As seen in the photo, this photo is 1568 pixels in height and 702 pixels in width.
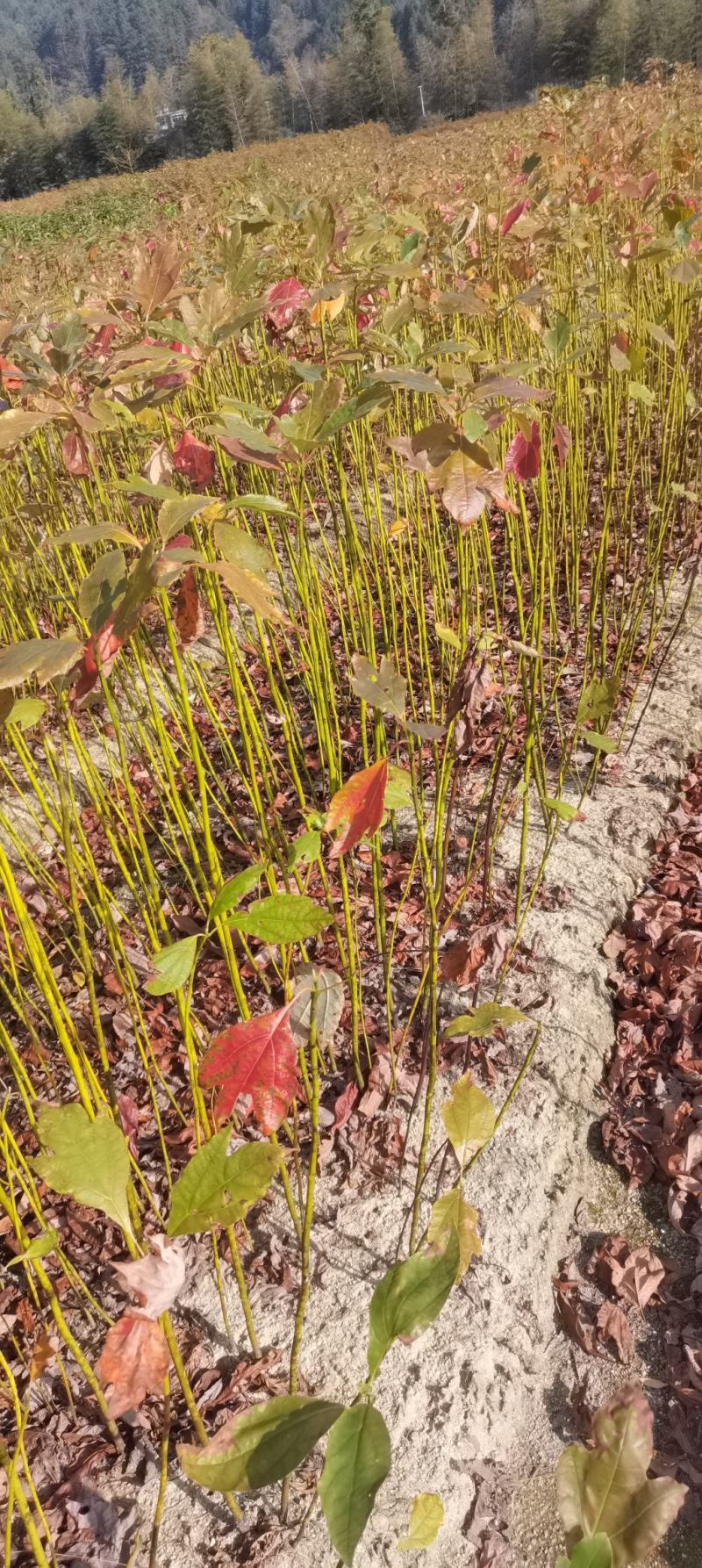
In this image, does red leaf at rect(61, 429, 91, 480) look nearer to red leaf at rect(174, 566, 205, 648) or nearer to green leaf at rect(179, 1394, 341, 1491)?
red leaf at rect(174, 566, 205, 648)

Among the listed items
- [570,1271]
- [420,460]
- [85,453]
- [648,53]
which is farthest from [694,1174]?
[648,53]

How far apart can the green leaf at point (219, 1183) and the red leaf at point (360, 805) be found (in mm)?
247

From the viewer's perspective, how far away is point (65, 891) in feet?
4.88

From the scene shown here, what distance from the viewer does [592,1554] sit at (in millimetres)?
378

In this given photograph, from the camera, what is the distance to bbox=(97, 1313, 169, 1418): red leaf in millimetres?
575

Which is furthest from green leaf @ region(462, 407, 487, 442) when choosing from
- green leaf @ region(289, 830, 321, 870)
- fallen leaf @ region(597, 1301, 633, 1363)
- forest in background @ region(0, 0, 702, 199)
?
forest in background @ region(0, 0, 702, 199)

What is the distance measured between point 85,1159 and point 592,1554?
377 mm

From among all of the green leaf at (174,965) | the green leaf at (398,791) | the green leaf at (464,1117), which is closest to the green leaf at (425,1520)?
the green leaf at (464,1117)

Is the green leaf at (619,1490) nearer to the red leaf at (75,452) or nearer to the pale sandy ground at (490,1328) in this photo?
the pale sandy ground at (490,1328)

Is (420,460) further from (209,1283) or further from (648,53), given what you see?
(648,53)

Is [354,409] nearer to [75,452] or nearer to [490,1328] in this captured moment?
[75,452]

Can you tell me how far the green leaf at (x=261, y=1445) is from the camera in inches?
19.9

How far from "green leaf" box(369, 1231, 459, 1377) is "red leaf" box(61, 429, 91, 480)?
3.49 feet

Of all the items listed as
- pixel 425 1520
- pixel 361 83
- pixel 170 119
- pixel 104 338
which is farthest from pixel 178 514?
pixel 170 119
